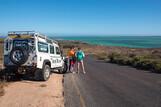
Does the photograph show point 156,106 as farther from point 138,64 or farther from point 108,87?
point 138,64

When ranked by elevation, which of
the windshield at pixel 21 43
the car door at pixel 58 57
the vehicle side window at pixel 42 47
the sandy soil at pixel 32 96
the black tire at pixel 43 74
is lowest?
the sandy soil at pixel 32 96

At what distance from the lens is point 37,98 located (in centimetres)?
967

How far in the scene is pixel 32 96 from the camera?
10.0 metres

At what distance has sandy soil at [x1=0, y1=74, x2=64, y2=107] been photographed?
8.75 metres

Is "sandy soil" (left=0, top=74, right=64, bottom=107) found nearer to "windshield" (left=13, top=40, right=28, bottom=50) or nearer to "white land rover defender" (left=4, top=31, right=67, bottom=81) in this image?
"white land rover defender" (left=4, top=31, right=67, bottom=81)

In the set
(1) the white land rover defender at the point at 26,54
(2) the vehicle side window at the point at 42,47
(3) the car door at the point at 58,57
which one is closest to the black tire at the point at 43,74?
(1) the white land rover defender at the point at 26,54

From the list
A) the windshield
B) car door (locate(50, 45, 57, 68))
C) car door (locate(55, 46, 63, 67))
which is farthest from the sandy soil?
car door (locate(55, 46, 63, 67))

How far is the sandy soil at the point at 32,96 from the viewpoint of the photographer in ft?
28.7

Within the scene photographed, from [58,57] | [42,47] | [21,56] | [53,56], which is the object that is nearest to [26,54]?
[21,56]

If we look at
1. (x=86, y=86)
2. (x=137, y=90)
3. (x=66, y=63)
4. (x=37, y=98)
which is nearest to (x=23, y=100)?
(x=37, y=98)

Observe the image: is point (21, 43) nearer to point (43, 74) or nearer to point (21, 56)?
point (21, 56)

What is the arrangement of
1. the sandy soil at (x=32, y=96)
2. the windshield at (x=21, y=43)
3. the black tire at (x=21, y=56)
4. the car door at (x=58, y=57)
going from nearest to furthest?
the sandy soil at (x=32, y=96)
the black tire at (x=21, y=56)
the windshield at (x=21, y=43)
the car door at (x=58, y=57)

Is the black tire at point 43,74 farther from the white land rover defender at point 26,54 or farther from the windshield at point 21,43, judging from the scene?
the windshield at point 21,43

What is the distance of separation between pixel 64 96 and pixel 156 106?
11.1ft
